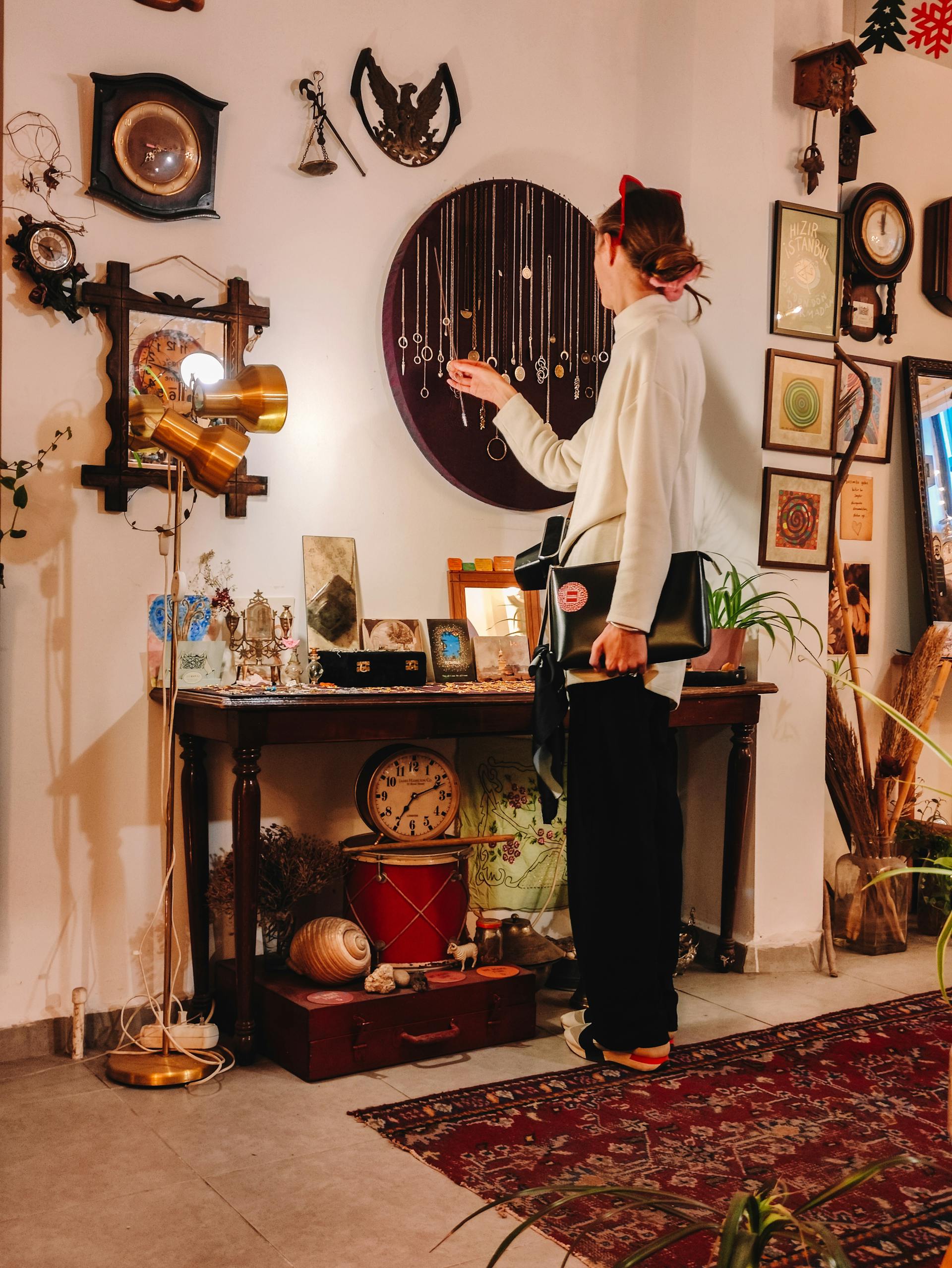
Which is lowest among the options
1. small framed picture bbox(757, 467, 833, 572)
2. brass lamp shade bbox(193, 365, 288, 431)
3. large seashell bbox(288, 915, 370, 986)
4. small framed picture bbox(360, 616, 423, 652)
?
large seashell bbox(288, 915, 370, 986)

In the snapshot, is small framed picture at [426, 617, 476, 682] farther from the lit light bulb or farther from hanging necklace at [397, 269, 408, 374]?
the lit light bulb

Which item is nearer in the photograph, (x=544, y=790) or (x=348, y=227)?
(x=544, y=790)

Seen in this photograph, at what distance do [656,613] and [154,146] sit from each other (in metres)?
1.72

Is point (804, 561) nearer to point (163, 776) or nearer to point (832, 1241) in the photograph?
point (163, 776)

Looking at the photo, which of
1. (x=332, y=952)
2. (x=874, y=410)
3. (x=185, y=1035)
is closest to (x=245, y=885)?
(x=332, y=952)

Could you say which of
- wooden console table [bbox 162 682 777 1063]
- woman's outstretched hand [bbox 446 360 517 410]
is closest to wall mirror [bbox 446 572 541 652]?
wooden console table [bbox 162 682 777 1063]

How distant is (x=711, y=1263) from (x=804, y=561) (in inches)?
94.1

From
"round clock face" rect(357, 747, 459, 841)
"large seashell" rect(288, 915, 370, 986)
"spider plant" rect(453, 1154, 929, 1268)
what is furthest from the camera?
"round clock face" rect(357, 747, 459, 841)

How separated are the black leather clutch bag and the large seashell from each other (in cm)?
83

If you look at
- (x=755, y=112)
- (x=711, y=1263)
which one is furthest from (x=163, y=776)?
(x=755, y=112)

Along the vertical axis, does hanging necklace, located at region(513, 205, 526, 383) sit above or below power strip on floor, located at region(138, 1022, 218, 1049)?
above

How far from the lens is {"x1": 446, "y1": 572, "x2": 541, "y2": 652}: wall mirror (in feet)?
11.5

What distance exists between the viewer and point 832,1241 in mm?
855

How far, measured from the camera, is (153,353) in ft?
10.00
